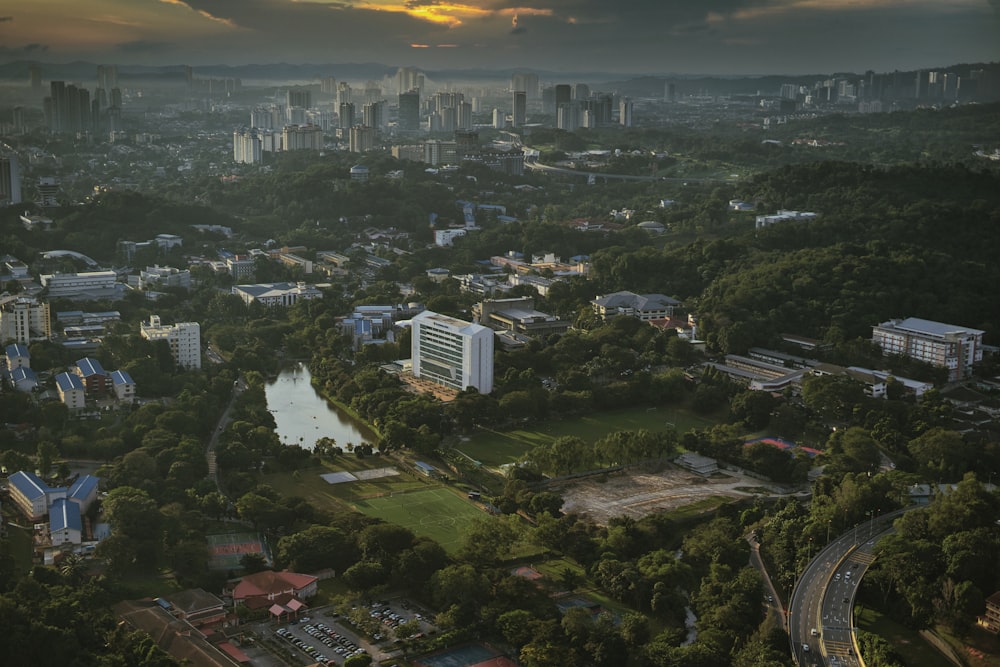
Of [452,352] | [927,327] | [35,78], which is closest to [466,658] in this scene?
[452,352]

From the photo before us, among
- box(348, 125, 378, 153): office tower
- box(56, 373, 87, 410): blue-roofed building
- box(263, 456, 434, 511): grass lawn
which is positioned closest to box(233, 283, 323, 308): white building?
box(56, 373, 87, 410): blue-roofed building

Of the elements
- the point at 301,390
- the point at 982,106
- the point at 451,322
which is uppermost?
the point at 982,106

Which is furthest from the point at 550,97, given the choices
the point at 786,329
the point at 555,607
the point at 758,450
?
the point at 555,607

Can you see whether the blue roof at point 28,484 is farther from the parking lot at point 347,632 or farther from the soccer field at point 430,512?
the parking lot at point 347,632

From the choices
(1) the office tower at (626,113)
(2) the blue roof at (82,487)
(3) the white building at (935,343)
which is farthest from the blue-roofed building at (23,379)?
(1) the office tower at (626,113)

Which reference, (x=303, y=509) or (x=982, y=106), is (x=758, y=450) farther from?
(x=982, y=106)

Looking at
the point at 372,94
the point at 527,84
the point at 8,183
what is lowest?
the point at 8,183

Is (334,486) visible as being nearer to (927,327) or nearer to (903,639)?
(903,639)

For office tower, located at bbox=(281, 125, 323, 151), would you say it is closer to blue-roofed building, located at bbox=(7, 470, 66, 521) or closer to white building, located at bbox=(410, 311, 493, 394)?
white building, located at bbox=(410, 311, 493, 394)
